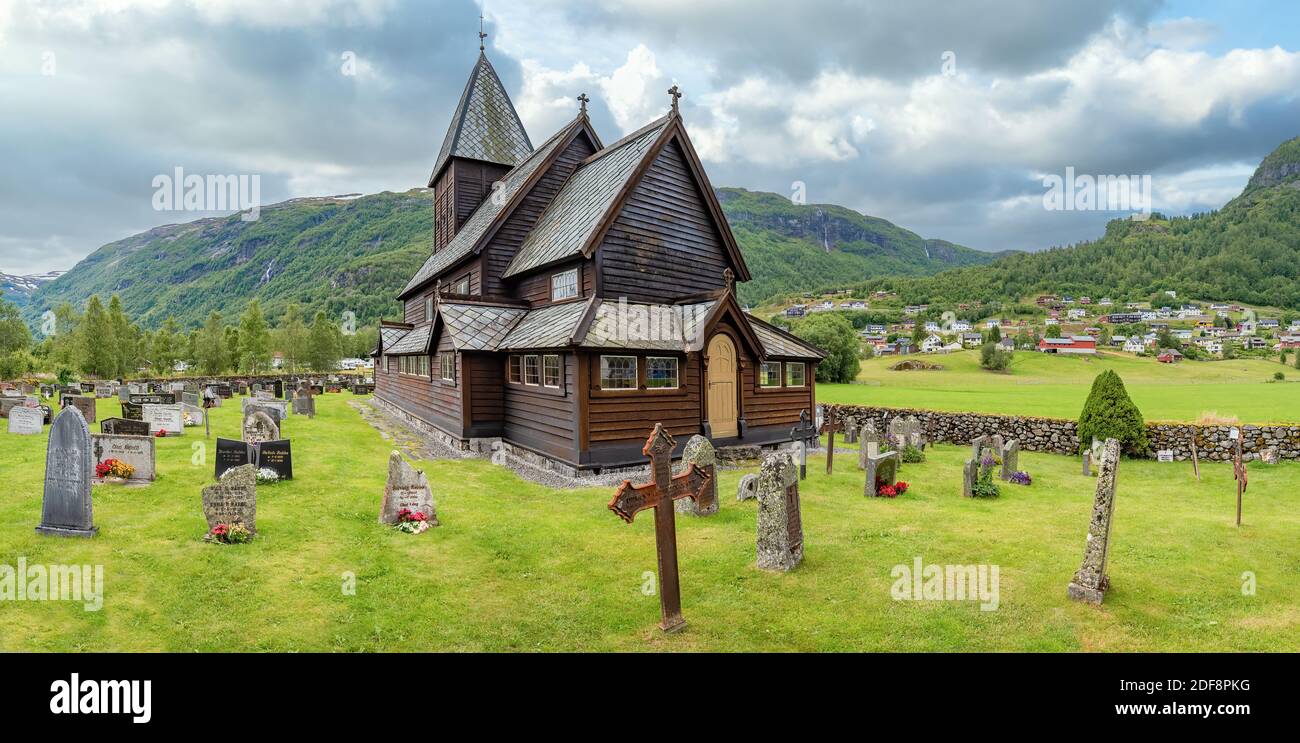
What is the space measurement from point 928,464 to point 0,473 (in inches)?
925

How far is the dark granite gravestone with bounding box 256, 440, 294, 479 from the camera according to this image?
1326 centimetres

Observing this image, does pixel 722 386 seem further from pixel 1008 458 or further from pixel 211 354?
pixel 211 354

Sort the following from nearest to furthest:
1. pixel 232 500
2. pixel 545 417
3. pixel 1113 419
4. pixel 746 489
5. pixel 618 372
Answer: pixel 232 500
pixel 746 489
pixel 618 372
pixel 545 417
pixel 1113 419

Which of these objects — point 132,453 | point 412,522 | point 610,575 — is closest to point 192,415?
point 132,453

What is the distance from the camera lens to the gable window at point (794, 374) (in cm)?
2054

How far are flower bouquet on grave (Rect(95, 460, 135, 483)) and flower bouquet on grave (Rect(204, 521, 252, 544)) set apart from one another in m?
4.91

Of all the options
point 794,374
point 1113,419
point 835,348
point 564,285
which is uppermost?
point 564,285

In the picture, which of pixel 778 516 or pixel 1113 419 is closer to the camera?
pixel 778 516

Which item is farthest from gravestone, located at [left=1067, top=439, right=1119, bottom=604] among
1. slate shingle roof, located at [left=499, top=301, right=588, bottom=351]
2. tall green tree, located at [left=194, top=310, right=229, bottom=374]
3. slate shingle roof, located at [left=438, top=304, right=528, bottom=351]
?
tall green tree, located at [left=194, top=310, right=229, bottom=374]

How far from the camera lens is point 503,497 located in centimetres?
1371

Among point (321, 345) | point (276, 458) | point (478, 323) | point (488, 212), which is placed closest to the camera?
point (276, 458)

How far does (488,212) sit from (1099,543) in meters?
24.2

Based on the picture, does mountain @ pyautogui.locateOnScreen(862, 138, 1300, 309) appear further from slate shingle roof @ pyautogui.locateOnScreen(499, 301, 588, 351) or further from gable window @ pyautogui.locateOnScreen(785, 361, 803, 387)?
slate shingle roof @ pyautogui.locateOnScreen(499, 301, 588, 351)

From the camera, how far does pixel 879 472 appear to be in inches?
541
